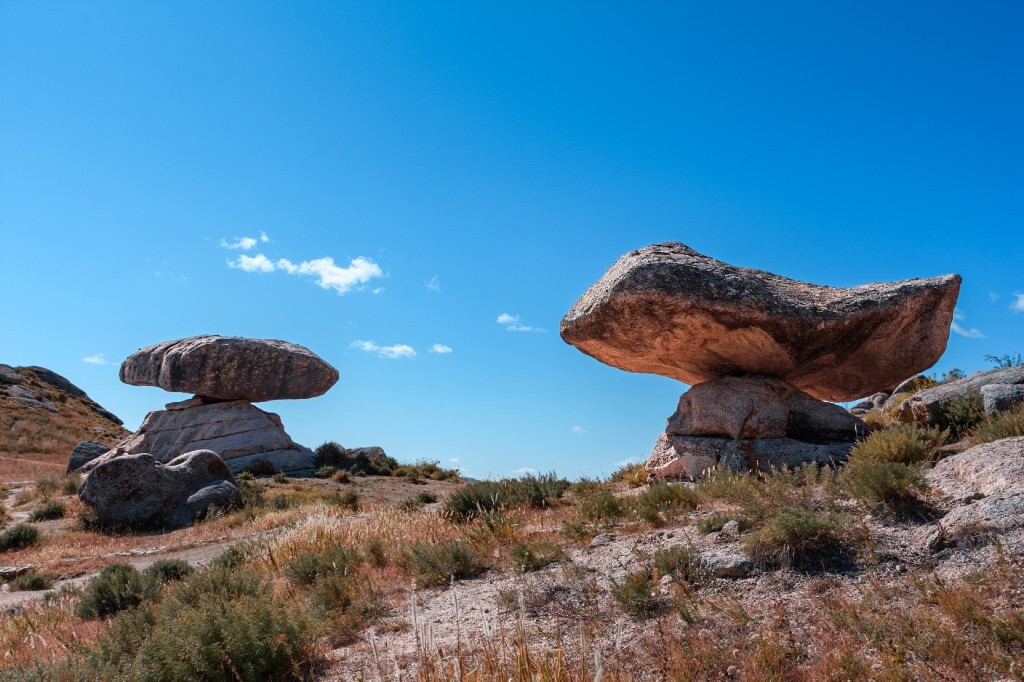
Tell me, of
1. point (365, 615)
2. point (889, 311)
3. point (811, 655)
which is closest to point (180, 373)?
point (365, 615)

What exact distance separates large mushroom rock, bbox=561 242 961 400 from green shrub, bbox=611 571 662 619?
627 centimetres

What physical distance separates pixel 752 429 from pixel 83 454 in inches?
1060

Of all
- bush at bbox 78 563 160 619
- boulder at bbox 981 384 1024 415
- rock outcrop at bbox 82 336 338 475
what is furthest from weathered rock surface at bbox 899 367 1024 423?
rock outcrop at bbox 82 336 338 475

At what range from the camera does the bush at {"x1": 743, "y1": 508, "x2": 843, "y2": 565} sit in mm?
5289

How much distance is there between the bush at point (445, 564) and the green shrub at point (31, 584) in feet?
28.4

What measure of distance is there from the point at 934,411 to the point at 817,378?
2.76 m

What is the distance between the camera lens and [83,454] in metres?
26.3

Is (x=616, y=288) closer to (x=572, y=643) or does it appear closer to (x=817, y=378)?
(x=817, y=378)

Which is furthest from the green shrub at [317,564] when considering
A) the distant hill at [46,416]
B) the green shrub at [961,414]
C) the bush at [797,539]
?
the distant hill at [46,416]

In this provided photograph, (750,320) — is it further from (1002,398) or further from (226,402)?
(226,402)

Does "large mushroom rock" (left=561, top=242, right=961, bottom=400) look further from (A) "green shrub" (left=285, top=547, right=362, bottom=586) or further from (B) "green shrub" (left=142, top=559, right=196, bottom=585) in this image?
(B) "green shrub" (left=142, top=559, right=196, bottom=585)

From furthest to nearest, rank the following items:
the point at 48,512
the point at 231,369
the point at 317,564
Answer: the point at 231,369 → the point at 48,512 → the point at 317,564

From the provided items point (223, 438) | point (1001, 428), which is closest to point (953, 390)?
point (1001, 428)

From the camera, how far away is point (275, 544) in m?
10.4
